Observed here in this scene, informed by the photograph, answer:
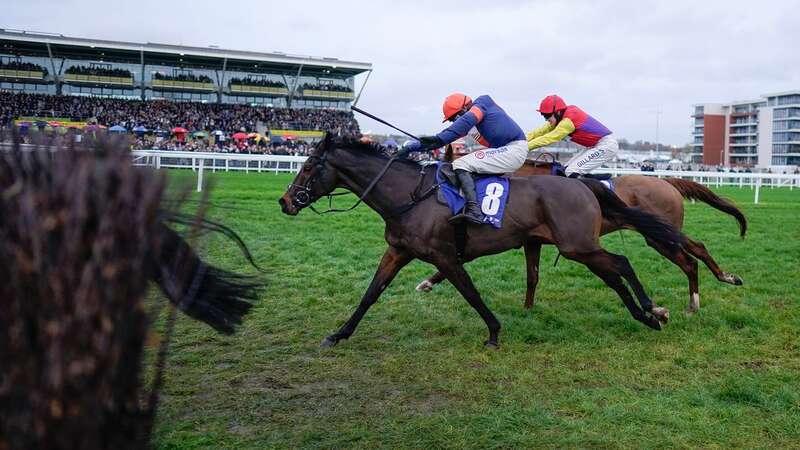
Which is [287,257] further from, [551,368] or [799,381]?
[799,381]

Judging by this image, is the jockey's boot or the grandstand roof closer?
the jockey's boot

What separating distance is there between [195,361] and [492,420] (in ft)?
7.47

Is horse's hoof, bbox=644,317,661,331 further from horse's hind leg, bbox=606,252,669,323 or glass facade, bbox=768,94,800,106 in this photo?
Answer: glass facade, bbox=768,94,800,106

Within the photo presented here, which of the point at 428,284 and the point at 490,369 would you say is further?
the point at 428,284

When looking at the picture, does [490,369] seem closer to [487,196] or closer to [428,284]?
[487,196]

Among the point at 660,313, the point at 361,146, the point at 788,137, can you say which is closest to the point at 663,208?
the point at 660,313

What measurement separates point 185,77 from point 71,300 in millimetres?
58510

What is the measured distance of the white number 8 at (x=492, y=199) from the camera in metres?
5.61

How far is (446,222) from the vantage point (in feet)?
18.2

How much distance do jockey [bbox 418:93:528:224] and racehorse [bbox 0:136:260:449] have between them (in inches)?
161

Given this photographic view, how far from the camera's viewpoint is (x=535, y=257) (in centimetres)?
680

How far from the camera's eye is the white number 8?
561 cm

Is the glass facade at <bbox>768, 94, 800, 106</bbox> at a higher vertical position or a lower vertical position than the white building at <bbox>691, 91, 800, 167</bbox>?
higher

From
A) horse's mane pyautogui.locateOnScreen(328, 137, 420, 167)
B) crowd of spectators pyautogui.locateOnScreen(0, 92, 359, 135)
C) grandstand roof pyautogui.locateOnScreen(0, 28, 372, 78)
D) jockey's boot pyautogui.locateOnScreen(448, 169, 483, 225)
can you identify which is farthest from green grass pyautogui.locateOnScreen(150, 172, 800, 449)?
grandstand roof pyautogui.locateOnScreen(0, 28, 372, 78)
